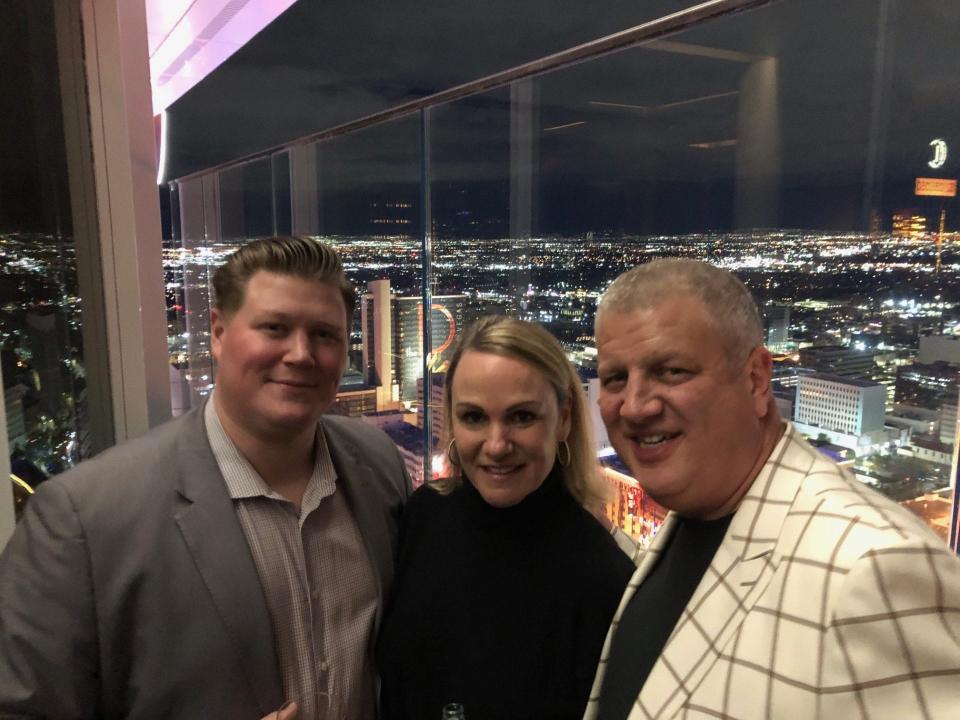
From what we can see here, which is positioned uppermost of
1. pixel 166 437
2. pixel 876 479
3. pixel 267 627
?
pixel 166 437

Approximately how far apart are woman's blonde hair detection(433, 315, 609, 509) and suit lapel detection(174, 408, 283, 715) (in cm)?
57

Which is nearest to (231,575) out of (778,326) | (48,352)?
(48,352)

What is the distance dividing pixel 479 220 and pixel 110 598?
2343 millimetres

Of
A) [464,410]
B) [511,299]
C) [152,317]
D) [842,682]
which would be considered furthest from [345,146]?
[842,682]

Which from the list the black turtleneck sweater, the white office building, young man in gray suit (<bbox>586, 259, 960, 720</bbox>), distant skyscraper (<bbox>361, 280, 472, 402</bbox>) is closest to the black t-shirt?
young man in gray suit (<bbox>586, 259, 960, 720</bbox>)

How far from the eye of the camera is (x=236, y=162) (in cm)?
546

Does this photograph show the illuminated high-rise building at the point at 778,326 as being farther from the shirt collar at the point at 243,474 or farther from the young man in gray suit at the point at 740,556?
the shirt collar at the point at 243,474

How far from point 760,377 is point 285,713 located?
43.1 inches

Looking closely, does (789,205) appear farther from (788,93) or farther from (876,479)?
(876,479)

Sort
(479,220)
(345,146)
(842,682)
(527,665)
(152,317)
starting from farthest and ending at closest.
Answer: (345,146), (479,220), (152,317), (527,665), (842,682)

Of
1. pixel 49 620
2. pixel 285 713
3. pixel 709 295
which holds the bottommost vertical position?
pixel 285 713

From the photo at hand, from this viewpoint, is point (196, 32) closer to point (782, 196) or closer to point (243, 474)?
point (243, 474)

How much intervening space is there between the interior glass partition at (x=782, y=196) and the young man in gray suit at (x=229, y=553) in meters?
0.59

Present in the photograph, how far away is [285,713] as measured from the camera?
1.35m
